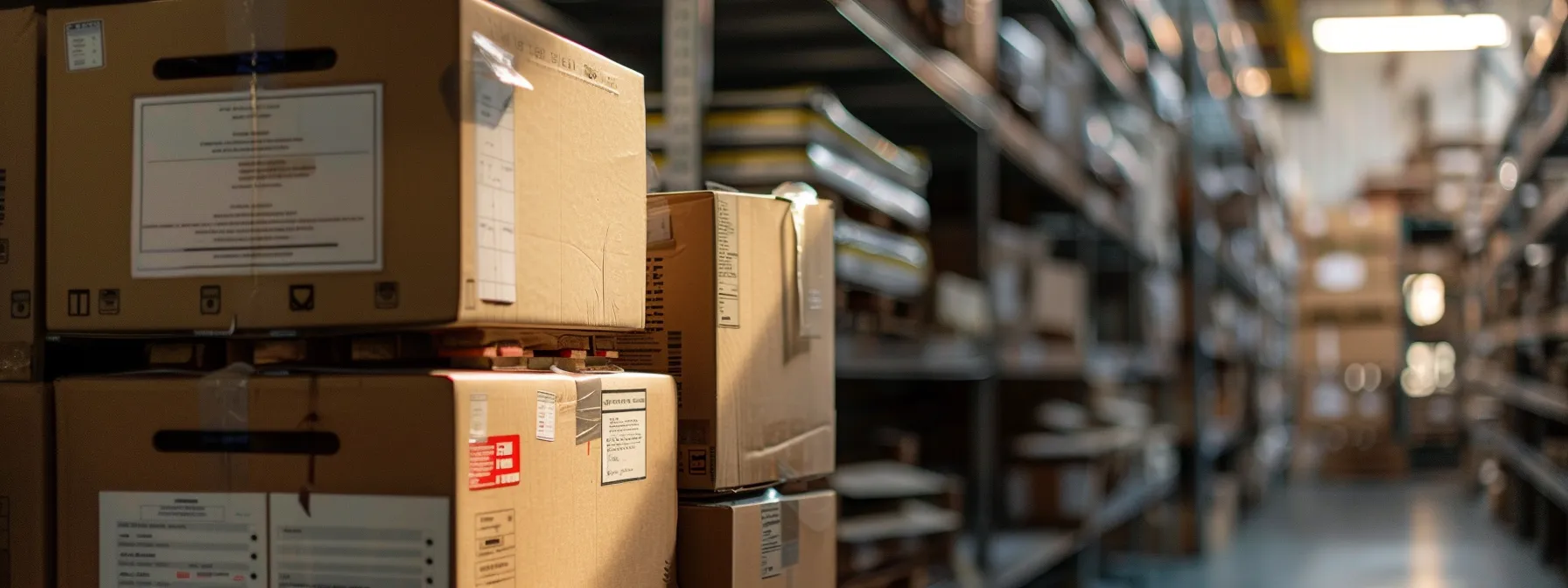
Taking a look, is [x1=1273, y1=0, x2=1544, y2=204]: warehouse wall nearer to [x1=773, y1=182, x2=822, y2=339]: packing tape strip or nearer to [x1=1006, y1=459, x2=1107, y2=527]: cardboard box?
[x1=1006, y1=459, x2=1107, y2=527]: cardboard box

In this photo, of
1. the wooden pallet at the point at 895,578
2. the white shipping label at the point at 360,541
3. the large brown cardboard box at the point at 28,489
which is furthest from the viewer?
the wooden pallet at the point at 895,578

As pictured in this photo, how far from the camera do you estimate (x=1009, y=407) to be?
15.6ft

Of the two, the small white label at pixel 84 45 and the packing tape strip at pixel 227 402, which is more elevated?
the small white label at pixel 84 45

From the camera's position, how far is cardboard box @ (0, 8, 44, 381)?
1.35 m

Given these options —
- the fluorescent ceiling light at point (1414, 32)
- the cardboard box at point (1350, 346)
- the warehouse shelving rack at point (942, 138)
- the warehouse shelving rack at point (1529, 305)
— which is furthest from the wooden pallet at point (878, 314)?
the cardboard box at point (1350, 346)

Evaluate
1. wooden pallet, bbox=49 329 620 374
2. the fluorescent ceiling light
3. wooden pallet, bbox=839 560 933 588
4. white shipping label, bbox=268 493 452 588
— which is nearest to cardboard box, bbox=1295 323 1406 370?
the fluorescent ceiling light

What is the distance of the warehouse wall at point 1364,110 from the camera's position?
13.9 meters

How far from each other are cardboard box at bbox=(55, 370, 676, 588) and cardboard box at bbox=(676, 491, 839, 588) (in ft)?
1.04

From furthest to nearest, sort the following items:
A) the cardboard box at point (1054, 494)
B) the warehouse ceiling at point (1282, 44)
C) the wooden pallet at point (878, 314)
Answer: the warehouse ceiling at point (1282, 44)
the cardboard box at point (1054, 494)
the wooden pallet at point (878, 314)

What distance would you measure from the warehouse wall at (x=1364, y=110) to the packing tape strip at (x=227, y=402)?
13536mm

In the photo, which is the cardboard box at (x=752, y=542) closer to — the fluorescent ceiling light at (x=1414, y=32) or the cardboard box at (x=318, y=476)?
the cardboard box at (x=318, y=476)

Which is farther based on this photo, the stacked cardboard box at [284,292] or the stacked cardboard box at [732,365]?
the stacked cardboard box at [732,365]

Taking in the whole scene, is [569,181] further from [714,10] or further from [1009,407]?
[1009,407]

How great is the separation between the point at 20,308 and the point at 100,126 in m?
0.20
